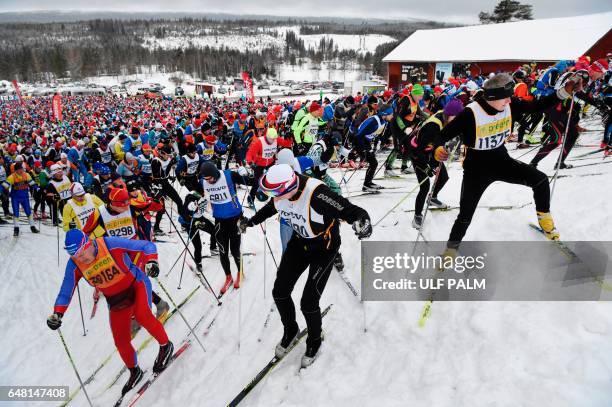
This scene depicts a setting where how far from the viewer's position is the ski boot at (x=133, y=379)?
4.19m

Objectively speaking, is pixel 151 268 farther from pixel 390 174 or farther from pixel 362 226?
pixel 390 174

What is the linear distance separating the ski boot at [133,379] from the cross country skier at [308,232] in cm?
181

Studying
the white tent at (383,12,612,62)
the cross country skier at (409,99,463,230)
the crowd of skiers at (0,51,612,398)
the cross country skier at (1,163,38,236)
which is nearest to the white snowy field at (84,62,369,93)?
the white tent at (383,12,612,62)

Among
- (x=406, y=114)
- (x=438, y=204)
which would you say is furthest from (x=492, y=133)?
(x=406, y=114)

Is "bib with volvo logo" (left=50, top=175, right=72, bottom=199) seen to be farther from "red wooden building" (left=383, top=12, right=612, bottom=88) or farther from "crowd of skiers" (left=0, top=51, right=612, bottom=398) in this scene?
"red wooden building" (left=383, top=12, right=612, bottom=88)

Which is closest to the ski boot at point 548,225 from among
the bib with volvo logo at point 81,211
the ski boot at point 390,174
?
the ski boot at point 390,174

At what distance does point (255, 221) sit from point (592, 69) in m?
4.76

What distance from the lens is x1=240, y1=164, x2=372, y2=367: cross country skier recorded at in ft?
10.6

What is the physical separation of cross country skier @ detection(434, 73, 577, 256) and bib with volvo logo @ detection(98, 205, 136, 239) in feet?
14.5

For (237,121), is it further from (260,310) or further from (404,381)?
(404,381)

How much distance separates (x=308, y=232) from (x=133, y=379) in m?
2.91

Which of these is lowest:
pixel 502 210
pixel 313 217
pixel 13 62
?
pixel 502 210

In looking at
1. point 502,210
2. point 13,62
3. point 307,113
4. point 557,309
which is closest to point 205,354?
point 557,309

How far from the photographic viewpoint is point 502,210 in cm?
528
